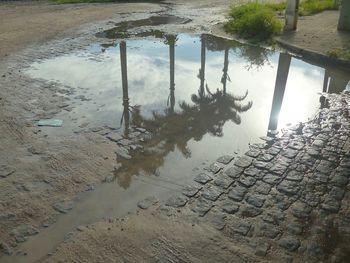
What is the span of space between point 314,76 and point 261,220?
21.0 ft

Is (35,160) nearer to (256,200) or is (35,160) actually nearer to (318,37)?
(256,200)

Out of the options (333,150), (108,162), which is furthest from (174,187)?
(333,150)

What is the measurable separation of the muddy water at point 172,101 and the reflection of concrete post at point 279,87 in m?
0.02

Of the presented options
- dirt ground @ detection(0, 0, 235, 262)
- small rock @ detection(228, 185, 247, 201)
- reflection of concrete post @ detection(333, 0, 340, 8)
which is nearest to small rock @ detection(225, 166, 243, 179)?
small rock @ detection(228, 185, 247, 201)

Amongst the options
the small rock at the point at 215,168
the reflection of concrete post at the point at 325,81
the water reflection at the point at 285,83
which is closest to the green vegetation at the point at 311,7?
the water reflection at the point at 285,83

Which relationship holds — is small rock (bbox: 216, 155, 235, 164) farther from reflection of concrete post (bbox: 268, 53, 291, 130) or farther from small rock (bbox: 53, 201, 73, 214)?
small rock (bbox: 53, 201, 73, 214)

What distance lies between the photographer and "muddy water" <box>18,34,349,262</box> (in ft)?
16.4

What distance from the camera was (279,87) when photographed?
28.7ft

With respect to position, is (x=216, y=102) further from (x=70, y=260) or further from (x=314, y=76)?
(x=70, y=260)

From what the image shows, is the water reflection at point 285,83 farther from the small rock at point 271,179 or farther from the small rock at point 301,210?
the small rock at point 301,210

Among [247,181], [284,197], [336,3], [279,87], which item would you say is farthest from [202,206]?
[336,3]

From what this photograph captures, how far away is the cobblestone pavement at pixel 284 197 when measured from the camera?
4008 millimetres

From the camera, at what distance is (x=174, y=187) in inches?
196

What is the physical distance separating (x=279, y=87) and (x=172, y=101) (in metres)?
2.86
